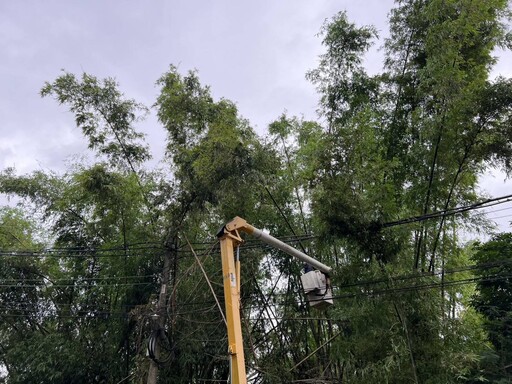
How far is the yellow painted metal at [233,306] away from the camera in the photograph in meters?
3.26

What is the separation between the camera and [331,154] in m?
5.34

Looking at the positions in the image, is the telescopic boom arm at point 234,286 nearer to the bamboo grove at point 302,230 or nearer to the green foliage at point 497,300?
the bamboo grove at point 302,230

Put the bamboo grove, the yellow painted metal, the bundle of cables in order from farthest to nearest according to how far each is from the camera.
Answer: the bundle of cables → the bamboo grove → the yellow painted metal

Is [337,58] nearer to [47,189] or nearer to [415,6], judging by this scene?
[415,6]

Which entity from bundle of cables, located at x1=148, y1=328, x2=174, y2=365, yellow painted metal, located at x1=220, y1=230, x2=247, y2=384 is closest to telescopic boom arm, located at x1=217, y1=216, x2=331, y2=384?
A: yellow painted metal, located at x1=220, y1=230, x2=247, y2=384

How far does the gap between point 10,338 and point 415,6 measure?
30.2 ft

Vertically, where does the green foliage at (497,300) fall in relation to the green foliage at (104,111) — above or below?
below

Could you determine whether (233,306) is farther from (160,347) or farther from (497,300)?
(497,300)

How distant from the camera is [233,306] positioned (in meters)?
3.41

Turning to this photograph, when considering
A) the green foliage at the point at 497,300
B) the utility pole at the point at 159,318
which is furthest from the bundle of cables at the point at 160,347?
the green foliage at the point at 497,300

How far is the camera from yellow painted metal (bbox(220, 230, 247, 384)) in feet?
10.7

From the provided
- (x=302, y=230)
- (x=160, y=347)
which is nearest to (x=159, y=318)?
(x=160, y=347)

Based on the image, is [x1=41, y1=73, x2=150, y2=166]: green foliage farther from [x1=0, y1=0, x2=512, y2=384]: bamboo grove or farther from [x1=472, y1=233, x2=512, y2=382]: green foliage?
[x1=472, y1=233, x2=512, y2=382]: green foliage

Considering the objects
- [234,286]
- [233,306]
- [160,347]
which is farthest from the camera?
[160,347]
